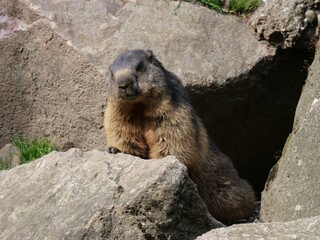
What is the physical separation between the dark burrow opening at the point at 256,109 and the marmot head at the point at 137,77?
1.25 m

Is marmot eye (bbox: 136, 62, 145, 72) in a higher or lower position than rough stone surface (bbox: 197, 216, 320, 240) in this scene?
lower

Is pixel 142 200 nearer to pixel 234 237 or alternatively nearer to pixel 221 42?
pixel 234 237

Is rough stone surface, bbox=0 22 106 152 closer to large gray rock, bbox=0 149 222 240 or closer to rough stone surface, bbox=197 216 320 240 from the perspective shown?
large gray rock, bbox=0 149 222 240

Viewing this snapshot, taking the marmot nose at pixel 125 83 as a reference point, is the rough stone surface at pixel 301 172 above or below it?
below

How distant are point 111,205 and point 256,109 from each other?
3966 millimetres

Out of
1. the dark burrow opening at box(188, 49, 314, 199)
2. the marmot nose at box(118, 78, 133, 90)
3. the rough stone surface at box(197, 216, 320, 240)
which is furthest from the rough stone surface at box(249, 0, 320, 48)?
the rough stone surface at box(197, 216, 320, 240)

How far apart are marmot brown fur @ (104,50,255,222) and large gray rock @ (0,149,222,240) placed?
985 millimetres

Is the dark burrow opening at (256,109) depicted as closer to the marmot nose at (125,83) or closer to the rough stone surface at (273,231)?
the marmot nose at (125,83)

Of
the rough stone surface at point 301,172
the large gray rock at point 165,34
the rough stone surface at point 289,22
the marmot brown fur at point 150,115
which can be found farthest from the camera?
the rough stone surface at point 289,22

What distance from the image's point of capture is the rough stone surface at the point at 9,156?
8.77 metres

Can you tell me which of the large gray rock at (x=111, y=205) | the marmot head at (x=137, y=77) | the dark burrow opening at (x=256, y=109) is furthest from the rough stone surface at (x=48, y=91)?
the large gray rock at (x=111, y=205)

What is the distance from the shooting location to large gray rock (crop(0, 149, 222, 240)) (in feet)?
17.8

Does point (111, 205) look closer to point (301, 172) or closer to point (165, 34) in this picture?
point (301, 172)

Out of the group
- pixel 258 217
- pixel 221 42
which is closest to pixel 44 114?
pixel 221 42
